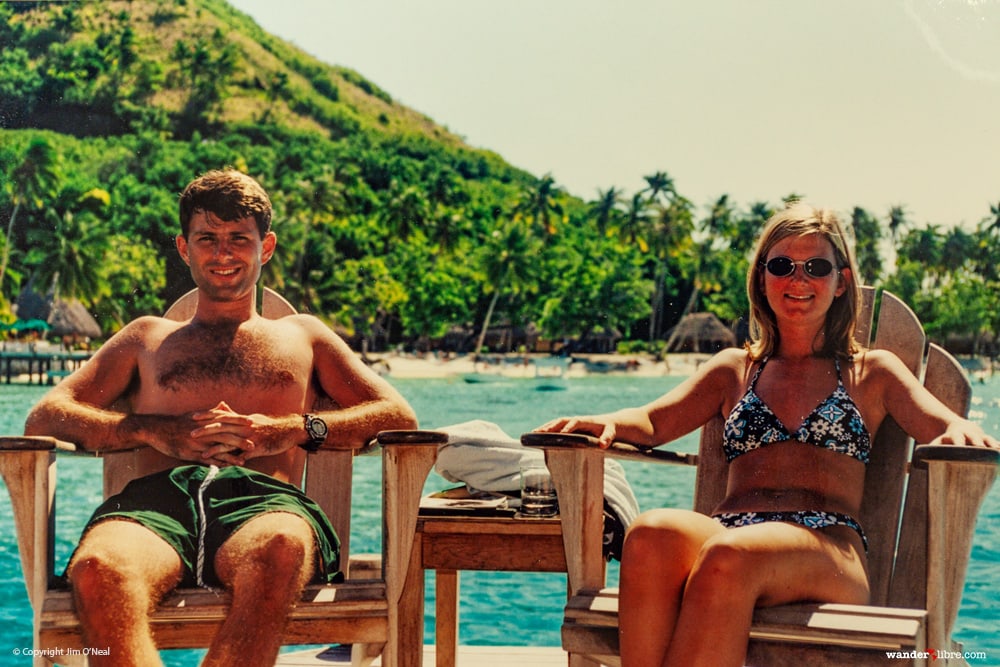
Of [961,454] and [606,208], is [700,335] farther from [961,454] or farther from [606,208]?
[961,454]

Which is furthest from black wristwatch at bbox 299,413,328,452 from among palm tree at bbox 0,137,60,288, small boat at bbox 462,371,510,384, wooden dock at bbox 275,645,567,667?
palm tree at bbox 0,137,60,288

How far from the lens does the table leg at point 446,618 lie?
277cm

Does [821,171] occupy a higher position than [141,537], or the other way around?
[821,171]

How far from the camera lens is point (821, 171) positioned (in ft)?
129

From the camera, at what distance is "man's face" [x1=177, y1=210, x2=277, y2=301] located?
2.44 meters

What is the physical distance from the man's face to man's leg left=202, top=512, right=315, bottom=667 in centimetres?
63

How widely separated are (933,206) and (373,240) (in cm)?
2604

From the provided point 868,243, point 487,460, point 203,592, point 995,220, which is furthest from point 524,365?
point 203,592

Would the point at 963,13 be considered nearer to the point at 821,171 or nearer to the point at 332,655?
the point at 332,655

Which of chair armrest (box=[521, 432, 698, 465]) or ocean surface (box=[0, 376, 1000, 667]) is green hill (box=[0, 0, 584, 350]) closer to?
ocean surface (box=[0, 376, 1000, 667])

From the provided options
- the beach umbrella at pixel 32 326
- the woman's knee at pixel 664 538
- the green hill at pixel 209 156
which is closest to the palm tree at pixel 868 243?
the green hill at pixel 209 156

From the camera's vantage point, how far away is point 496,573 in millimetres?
9000

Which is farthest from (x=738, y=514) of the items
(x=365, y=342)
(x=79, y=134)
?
(x=79, y=134)

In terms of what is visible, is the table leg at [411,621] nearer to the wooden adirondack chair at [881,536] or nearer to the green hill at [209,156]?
the wooden adirondack chair at [881,536]
